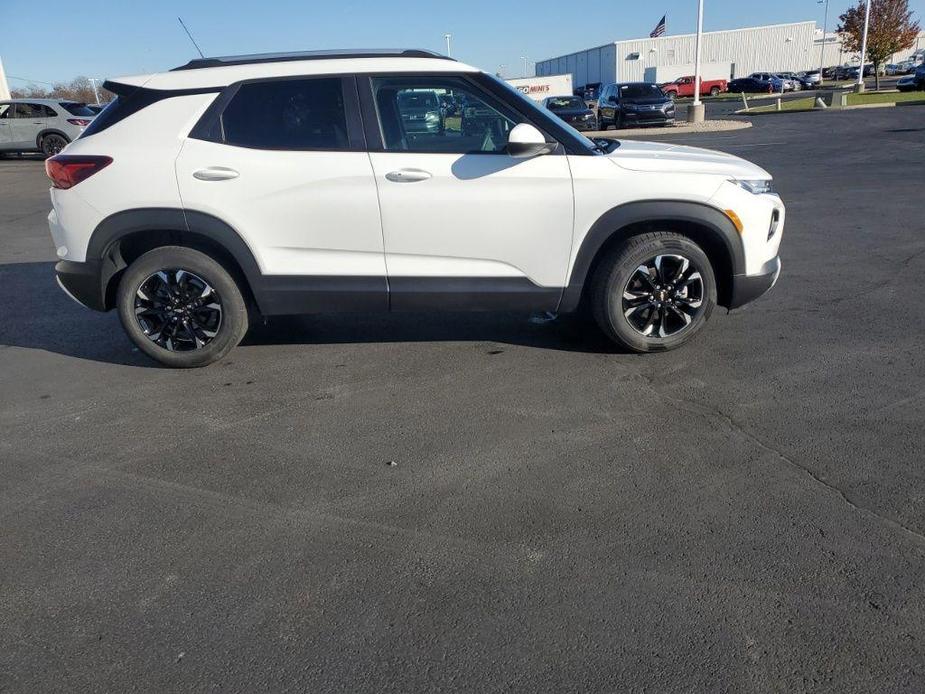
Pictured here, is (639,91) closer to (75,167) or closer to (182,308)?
(182,308)

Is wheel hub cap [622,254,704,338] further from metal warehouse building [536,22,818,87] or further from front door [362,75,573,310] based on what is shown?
metal warehouse building [536,22,818,87]

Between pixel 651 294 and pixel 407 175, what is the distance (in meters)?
1.76

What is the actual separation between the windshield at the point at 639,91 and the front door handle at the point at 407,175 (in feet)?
87.2

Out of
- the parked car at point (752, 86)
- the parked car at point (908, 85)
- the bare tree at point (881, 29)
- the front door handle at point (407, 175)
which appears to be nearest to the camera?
the front door handle at point (407, 175)

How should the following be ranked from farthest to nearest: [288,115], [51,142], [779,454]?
[51,142] → [288,115] → [779,454]

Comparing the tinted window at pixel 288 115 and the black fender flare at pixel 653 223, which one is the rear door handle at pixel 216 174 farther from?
the black fender flare at pixel 653 223

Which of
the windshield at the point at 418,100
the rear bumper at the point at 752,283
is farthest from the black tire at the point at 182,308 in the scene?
the rear bumper at the point at 752,283

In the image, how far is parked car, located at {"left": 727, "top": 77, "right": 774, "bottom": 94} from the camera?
58.5 m

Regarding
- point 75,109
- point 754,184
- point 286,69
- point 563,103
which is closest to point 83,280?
point 286,69

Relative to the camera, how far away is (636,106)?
2823 centimetres

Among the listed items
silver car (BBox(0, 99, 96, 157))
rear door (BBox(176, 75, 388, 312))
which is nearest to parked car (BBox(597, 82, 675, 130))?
silver car (BBox(0, 99, 96, 157))

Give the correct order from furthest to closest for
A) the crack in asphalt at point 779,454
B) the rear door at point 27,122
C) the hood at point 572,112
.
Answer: the hood at point 572,112 < the rear door at point 27,122 < the crack in asphalt at point 779,454

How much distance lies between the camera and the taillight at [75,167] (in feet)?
14.9

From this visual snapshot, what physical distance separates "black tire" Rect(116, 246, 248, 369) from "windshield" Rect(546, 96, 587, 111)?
24423mm
